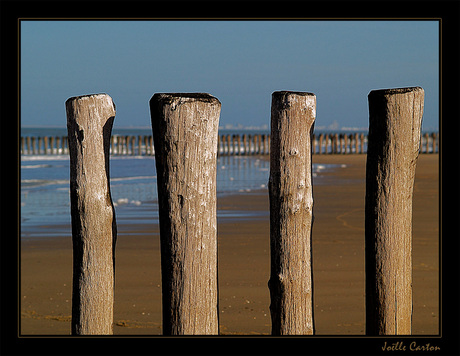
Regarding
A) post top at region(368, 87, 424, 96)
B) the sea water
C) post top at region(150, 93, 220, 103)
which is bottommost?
the sea water

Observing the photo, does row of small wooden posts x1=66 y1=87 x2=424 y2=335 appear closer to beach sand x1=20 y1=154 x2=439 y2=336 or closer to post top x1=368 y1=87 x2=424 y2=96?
post top x1=368 y1=87 x2=424 y2=96

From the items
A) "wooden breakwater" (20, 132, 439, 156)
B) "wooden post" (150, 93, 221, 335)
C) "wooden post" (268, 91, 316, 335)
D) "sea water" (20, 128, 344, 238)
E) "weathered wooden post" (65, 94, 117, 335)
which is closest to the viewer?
"wooden post" (150, 93, 221, 335)

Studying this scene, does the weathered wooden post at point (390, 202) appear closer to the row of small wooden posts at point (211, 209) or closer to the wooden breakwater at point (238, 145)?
the row of small wooden posts at point (211, 209)

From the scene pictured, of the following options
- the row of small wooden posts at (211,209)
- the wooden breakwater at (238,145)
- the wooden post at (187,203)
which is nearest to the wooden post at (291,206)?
the row of small wooden posts at (211,209)

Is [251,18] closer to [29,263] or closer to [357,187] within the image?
[29,263]

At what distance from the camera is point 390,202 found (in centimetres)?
371

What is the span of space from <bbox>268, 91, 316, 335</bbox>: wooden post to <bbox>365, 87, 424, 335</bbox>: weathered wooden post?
393 mm

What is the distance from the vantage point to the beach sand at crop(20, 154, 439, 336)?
5633 millimetres

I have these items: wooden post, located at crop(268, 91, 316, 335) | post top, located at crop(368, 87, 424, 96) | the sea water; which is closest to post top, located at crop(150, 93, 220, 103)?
wooden post, located at crop(268, 91, 316, 335)

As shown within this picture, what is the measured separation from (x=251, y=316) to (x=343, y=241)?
11.7 ft

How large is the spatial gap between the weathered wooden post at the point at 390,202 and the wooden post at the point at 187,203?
0.96 metres

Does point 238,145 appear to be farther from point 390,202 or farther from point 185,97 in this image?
point 185,97
